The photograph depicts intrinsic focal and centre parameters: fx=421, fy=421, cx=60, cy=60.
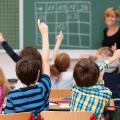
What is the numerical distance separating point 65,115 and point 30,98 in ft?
1.15

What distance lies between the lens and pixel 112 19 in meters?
6.30

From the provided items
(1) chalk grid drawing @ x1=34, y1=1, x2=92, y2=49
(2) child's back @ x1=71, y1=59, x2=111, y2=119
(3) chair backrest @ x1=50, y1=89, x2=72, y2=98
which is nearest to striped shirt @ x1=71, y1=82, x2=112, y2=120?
(2) child's back @ x1=71, y1=59, x2=111, y2=119

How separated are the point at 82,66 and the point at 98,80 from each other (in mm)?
216

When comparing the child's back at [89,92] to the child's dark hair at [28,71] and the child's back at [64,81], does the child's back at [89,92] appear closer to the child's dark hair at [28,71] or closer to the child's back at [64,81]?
the child's dark hair at [28,71]

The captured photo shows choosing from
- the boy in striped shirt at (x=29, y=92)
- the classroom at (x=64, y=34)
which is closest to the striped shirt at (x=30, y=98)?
the boy in striped shirt at (x=29, y=92)

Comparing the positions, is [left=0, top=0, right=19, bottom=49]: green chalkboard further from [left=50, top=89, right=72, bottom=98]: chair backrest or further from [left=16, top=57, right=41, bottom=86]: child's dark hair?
[left=16, top=57, right=41, bottom=86]: child's dark hair

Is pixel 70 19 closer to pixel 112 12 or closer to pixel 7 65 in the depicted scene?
pixel 112 12

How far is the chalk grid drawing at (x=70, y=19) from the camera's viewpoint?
653cm

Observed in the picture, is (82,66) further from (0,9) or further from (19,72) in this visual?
(0,9)

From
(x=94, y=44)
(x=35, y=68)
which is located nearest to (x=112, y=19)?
(x=94, y=44)

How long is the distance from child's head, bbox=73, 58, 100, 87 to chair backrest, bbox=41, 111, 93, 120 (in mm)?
399

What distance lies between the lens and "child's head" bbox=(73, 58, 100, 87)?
11.8ft

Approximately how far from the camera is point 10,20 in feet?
21.8

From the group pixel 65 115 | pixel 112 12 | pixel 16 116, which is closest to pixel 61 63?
pixel 112 12
